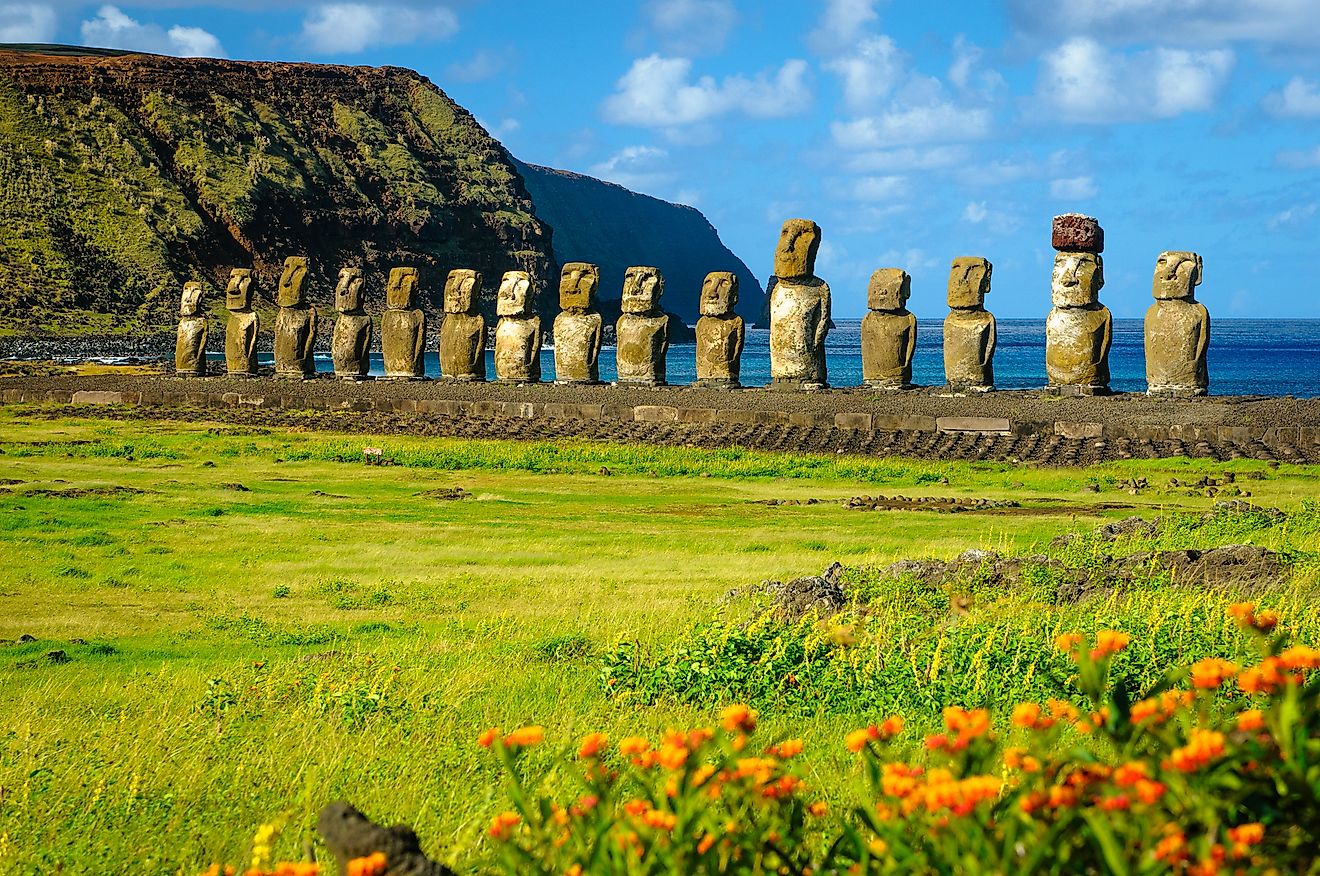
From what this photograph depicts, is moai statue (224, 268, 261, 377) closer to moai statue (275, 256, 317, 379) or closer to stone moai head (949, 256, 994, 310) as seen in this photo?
moai statue (275, 256, 317, 379)

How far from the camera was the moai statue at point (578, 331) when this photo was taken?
2852 cm

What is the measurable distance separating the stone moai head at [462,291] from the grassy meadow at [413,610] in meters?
9.83

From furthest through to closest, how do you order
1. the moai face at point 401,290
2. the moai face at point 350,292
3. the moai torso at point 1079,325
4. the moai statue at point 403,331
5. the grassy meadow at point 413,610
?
the moai face at point 350,292, the moai face at point 401,290, the moai statue at point 403,331, the moai torso at point 1079,325, the grassy meadow at point 413,610

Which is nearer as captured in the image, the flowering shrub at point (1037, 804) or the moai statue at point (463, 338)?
the flowering shrub at point (1037, 804)

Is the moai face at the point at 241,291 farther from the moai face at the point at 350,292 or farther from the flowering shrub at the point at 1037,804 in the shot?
the flowering shrub at the point at 1037,804

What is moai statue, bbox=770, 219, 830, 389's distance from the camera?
84.9ft

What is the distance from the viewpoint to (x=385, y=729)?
6043 mm

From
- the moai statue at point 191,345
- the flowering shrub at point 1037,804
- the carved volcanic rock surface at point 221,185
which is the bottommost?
the flowering shrub at point 1037,804

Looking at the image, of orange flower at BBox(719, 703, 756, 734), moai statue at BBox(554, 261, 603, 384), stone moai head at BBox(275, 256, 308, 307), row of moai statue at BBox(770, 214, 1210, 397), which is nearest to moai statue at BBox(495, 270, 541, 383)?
moai statue at BBox(554, 261, 603, 384)

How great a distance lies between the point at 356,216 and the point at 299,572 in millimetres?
111943

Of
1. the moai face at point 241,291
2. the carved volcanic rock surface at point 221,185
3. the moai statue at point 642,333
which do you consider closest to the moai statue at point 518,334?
the moai statue at point 642,333

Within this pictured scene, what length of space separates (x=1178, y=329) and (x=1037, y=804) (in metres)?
21.2

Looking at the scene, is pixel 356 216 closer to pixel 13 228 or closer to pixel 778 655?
pixel 13 228

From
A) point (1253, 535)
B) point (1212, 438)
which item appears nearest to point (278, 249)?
point (1212, 438)
